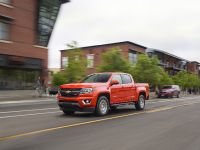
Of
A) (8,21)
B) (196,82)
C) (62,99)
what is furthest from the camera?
(196,82)

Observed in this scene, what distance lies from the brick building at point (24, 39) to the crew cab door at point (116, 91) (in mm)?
18673

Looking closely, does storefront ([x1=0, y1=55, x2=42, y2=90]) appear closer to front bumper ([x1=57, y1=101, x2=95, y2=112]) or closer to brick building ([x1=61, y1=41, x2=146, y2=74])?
front bumper ([x1=57, y1=101, x2=95, y2=112])

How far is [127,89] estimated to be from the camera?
55.7 feet

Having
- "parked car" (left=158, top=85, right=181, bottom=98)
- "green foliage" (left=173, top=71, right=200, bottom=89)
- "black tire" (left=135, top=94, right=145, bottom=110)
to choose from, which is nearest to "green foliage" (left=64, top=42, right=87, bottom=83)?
"parked car" (left=158, top=85, right=181, bottom=98)

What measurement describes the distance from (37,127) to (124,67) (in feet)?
108

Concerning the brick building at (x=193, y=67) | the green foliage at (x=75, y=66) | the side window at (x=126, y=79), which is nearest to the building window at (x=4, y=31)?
the green foliage at (x=75, y=66)

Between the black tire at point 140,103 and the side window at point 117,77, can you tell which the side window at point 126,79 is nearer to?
the side window at point 117,77

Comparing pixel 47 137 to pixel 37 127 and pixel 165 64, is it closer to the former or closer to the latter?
pixel 37 127

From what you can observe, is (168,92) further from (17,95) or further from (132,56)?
(132,56)

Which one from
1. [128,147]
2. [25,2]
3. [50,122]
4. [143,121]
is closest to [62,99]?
[50,122]

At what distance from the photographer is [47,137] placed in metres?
9.22

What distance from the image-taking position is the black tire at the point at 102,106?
1474cm

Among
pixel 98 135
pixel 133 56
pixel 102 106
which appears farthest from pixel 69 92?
pixel 133 56

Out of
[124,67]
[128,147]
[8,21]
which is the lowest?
[128,147]
